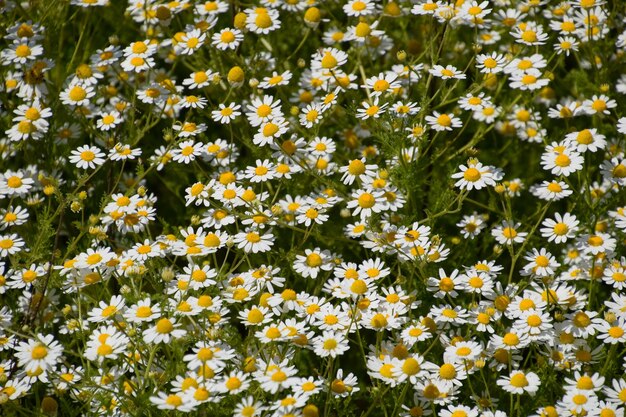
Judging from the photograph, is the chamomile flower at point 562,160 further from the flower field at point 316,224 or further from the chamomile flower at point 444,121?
the chamomile flower at point 444,121

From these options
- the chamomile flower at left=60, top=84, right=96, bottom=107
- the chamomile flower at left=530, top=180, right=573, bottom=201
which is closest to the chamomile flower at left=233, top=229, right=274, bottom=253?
the chamomile flower at left=60, top=84, right=96, bottom=107

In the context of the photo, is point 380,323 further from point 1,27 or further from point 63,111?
point 1,27

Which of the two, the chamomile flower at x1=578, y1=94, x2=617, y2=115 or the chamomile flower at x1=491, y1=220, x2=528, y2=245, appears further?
the chamomile flower at x1=578, y1=94, x2=617, y2=115

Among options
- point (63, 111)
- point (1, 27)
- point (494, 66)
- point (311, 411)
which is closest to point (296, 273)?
point (311, 411)

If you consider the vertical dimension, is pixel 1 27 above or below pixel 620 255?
above

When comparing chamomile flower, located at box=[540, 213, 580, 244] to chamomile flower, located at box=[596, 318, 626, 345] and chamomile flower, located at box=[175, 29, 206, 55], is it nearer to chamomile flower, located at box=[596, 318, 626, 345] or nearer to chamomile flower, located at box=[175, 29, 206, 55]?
chamomile flower, located at box=[596, 318, 626, 345]

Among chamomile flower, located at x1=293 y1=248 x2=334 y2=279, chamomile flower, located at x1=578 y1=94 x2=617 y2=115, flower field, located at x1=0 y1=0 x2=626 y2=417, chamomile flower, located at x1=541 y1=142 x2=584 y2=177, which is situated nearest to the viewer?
flower field, located at x1=0 y1=0 x2=626 y2=417

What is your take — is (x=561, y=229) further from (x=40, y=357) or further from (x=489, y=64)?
(x=40, y=357)

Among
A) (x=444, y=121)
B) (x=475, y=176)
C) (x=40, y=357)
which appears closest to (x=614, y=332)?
(x=475, y=176)
